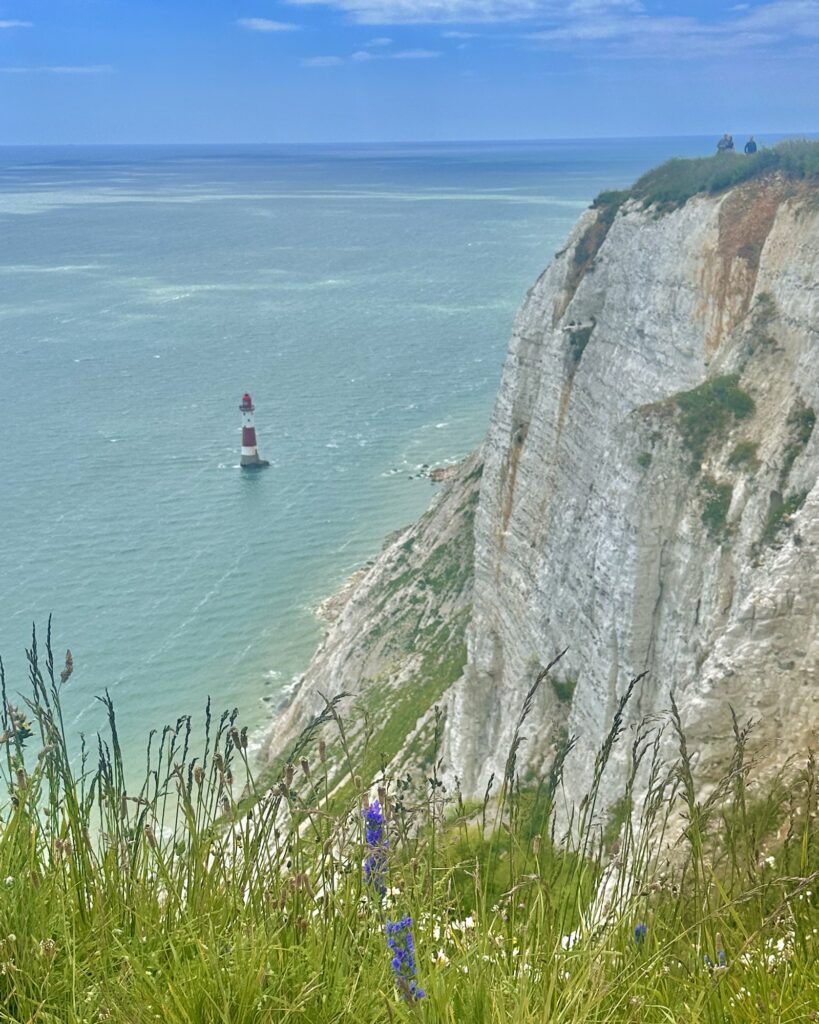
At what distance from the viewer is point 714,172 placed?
34125 millimetres

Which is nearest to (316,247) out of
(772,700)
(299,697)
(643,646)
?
(299,697)

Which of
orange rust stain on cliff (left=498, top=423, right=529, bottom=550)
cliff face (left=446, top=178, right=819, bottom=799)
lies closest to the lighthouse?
cliff face (left=446, top=178, right=819, bottom=799)

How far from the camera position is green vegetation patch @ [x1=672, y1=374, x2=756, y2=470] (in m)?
23.2

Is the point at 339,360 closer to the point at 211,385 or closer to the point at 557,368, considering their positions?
the point at 211,385

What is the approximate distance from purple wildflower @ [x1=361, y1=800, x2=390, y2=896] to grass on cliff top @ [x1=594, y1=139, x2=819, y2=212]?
28.7m

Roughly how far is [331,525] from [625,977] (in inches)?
2303

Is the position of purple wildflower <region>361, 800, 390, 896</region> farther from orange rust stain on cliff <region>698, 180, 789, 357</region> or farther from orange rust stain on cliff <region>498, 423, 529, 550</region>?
orange rust stain on cliff <region>498, 423, 529, 550</region>

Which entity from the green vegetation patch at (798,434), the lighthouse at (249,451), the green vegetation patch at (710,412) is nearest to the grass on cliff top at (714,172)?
the green vegetation patch at (710,412)

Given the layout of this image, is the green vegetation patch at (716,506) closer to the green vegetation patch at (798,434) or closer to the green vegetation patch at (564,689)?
the green vegetation patch at (798,434)

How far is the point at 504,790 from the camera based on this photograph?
4.24m

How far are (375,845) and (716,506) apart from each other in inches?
747

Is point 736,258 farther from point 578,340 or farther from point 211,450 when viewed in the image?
point 211,450

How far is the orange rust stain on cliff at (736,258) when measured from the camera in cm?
2848

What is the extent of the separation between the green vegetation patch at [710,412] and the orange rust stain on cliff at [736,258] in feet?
14.5
